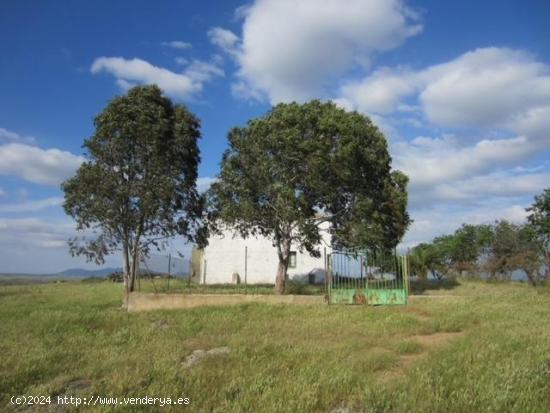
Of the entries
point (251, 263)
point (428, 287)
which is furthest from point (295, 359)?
point (251, 263)

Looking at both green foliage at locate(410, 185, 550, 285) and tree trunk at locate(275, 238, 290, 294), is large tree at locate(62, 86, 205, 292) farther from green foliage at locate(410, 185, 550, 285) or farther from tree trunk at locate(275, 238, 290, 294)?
green foliage at locate(410, 185, 550, 285)

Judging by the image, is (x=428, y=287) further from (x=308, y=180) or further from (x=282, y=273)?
(x=308, y=180)

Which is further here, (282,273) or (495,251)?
(495,251)

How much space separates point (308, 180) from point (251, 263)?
18564 millimetres

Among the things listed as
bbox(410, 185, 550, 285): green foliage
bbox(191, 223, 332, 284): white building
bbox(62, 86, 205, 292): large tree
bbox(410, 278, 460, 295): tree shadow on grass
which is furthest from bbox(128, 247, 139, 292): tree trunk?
bbox(410, 185, 550, 285): green foliage

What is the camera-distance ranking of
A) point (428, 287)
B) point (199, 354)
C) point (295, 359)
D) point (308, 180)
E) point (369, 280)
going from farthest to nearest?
point (428, 287), point (308, 180), point (369, 280), point (199, 354), point (295, 359)

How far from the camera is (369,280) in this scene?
62.3ft

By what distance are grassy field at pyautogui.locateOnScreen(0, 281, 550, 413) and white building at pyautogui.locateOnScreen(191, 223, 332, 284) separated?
23.0 metres

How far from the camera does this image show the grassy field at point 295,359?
22.8 feet

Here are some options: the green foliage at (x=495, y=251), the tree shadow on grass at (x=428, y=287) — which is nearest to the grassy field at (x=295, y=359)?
the tree shadow on grass at (x=428, y=287)

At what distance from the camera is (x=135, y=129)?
23234 mm

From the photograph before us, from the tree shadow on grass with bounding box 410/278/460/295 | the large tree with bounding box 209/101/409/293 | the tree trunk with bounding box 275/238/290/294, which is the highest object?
the large tree with bounding box 209/101/409/293

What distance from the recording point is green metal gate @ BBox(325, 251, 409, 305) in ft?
61.3

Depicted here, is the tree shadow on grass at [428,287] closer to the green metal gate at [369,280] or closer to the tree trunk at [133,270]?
the green metal gate at [369,280]
